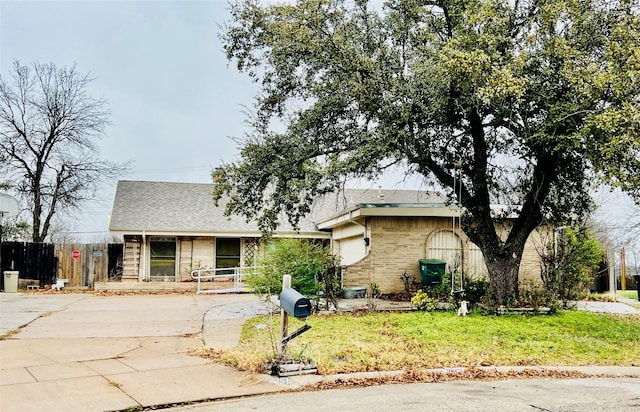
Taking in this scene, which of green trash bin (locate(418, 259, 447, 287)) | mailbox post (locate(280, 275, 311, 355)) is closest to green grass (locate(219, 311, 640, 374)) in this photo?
mailbox post (locate(280, 275, 311, 355))

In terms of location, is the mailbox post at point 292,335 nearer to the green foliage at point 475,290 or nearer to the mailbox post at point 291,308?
the mailbox post at point 291,308

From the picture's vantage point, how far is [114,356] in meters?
8.23

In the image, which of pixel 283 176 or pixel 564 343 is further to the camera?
pixel 283 176

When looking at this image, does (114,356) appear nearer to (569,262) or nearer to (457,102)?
(457,102)

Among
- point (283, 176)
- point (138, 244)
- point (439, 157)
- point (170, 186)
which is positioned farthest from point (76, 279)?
point (439, 157)

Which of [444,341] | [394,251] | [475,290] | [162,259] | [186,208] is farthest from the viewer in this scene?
[186,208]

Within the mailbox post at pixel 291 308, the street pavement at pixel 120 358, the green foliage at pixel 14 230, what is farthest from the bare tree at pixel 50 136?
the mailbox post at pixel 291 308

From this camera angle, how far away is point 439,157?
13.4 metres

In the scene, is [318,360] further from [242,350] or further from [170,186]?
[170,186]

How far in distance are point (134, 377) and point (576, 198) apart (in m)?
11.2

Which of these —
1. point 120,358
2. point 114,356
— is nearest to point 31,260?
point 114,356

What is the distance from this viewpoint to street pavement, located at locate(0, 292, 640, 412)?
5988 millimetres

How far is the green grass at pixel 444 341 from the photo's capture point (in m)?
7.67

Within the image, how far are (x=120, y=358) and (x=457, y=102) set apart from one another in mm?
8112
